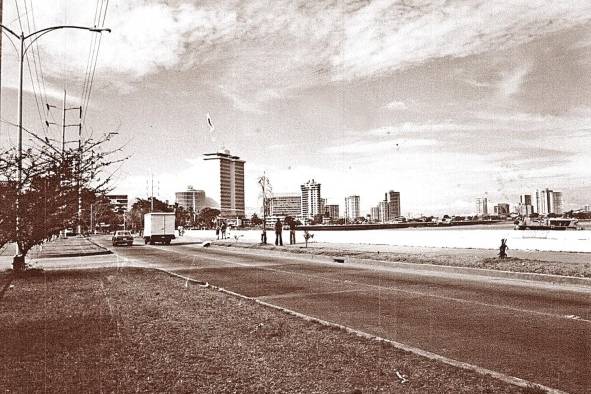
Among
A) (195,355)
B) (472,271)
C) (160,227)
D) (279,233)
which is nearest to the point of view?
(195,355)

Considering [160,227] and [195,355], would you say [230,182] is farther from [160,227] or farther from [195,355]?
[195,355]

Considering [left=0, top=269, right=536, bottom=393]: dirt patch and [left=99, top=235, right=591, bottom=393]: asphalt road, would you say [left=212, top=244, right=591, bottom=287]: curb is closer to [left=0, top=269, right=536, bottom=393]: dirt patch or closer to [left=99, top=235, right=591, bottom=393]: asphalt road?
[left=99, top=235, right=591, bottom=393]: asphalt road

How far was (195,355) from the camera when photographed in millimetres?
5785

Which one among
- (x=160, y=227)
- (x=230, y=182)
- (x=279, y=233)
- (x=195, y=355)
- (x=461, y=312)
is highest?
(x=230, y=182)

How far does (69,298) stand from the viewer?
35.1 ft

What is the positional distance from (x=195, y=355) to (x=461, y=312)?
17.1ft

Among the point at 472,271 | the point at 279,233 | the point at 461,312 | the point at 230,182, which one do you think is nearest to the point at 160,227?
the point at 279,233

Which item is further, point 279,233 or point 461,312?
point 279,233

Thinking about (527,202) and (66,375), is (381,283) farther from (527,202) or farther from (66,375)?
(527,202)

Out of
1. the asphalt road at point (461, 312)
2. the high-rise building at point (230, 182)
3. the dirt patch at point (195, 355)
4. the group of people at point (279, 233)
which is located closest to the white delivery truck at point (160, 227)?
the group of people at point (279, 233)

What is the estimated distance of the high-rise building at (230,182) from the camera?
180875mm

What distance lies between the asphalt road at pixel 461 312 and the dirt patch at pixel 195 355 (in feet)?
3.03

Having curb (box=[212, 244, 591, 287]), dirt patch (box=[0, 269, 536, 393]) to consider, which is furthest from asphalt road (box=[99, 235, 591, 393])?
dirt patch (box=[0, 269, 536, 393])

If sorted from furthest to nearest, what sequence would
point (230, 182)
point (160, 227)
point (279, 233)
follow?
point (230, 182) → point (160, 227) → point (279, 233)
